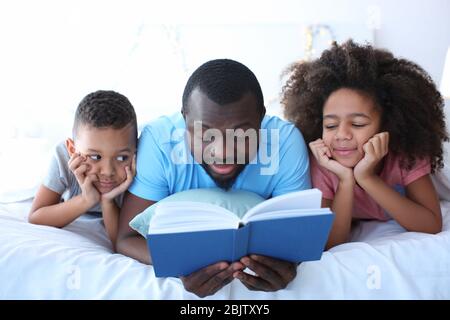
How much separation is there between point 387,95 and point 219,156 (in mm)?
586

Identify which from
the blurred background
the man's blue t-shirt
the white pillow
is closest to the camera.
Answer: the man's blue t-shirt

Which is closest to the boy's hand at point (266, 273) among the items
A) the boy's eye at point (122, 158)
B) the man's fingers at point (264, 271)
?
the man's fingers at point (264, 271)

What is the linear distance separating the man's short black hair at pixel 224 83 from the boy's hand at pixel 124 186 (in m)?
0.23

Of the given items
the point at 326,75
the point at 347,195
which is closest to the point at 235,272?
the point at 347,195

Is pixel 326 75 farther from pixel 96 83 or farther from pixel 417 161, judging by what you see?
pixel 96 83

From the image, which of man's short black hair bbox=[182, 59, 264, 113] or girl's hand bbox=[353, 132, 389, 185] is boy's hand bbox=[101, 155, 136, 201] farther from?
girl's hand bbox=[353, 132, 389, 185]

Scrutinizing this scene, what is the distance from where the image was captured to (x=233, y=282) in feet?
3.12

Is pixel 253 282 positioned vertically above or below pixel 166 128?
below

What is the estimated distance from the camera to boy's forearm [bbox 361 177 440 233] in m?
1.23

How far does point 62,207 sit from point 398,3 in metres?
2.57

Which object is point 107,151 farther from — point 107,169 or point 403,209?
point 403,209

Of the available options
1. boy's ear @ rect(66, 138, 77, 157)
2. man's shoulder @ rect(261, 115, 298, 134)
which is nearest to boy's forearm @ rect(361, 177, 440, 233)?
man's shoulder @ rect(261, 115, 298, 134)

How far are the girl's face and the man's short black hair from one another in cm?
27

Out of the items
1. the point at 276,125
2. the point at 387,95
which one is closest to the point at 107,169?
the point at 276,125
